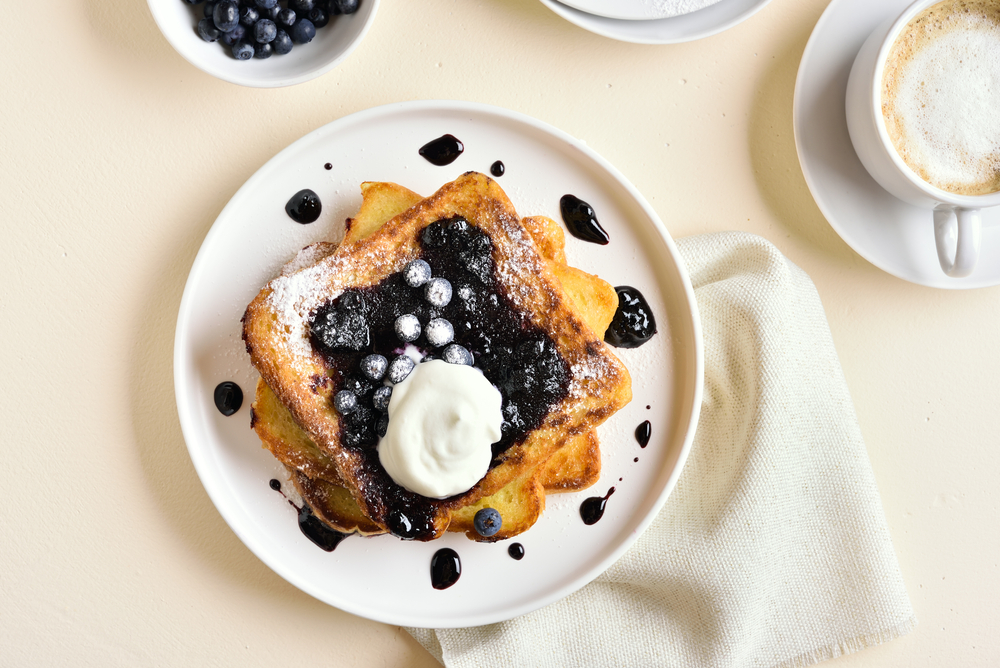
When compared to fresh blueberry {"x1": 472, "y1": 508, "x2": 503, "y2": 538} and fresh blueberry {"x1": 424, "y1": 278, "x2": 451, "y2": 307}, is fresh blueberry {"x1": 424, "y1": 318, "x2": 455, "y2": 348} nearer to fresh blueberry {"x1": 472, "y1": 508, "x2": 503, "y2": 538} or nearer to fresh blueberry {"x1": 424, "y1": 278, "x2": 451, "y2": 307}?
fresh blueberry {"x1": 424, "y1": 278, "x2": 451, "y2": 307}

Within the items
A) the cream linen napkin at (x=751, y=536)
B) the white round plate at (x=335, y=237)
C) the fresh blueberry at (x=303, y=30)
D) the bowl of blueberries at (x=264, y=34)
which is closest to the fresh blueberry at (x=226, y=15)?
the bowl of blueberries at (x=264, y=34)

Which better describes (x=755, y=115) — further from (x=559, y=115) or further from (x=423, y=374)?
(x=423, y=374)

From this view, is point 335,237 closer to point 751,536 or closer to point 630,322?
point 630,322

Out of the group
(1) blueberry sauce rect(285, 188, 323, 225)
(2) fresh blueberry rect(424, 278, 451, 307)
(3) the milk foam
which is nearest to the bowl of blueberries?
(1) blueberry sauce rect(285, 188, 323, 225)

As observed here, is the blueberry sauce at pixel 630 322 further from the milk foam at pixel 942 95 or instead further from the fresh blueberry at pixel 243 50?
the fresh blueberry at pixel 243 50

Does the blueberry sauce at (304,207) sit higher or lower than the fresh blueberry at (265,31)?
lower

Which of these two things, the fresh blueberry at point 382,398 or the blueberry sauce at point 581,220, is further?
the blueberry sauce at point 581,220
